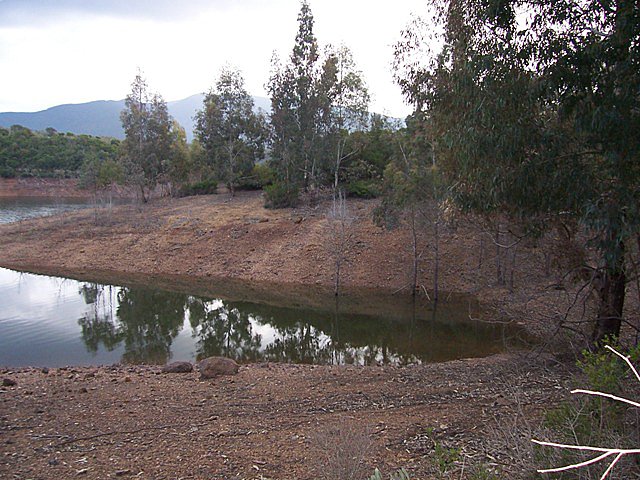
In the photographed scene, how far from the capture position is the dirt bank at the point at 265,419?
5199 millimetres

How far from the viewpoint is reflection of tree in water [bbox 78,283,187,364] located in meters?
13.0

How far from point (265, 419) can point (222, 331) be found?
27.9 ft

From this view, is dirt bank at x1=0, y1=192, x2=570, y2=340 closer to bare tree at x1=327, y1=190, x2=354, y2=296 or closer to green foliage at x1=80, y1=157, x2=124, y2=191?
bare tree at x1=327, y1=190, x2=354, y2=296

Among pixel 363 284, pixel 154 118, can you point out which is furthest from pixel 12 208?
pixel 363 284

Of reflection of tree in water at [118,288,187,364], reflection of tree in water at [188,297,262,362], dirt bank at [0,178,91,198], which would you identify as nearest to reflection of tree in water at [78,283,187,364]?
reflection of tree in water at [118,288,187,364]

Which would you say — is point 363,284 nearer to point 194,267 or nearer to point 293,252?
point 293,252

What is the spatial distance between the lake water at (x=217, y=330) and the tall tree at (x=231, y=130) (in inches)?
707

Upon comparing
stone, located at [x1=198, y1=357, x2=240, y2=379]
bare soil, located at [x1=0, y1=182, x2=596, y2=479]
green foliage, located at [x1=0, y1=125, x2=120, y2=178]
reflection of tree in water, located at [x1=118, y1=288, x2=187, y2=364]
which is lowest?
reflection of tree in water, located at [x1=118, y1=288, x2=187, y2=364]

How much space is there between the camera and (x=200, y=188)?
132 feet

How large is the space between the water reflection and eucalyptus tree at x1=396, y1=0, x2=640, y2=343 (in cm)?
575

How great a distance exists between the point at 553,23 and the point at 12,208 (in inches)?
1895

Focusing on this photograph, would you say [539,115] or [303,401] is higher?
[539,115]

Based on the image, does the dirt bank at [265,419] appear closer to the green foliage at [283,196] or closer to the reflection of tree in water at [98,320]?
the reflection of tree in water at [98,320]

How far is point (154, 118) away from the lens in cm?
3703
